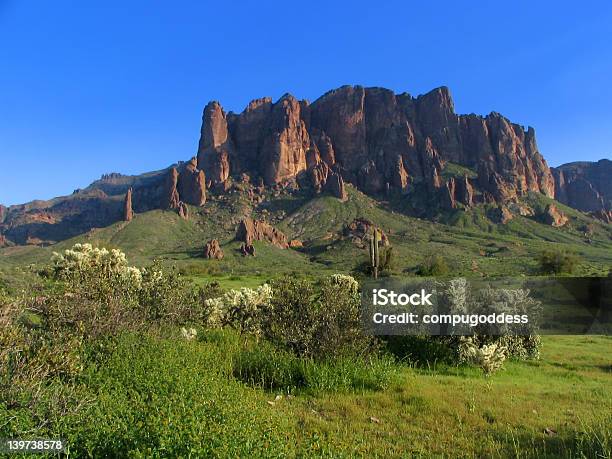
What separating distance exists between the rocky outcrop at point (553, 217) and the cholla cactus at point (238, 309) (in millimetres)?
168733

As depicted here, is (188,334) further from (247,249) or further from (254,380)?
(247,249)

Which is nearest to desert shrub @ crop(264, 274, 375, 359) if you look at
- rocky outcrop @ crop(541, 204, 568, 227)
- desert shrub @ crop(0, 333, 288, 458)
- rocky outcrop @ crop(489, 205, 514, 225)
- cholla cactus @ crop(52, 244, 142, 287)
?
desert shrub @ crop(0, 333, 288, 458)

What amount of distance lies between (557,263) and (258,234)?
84.7 m

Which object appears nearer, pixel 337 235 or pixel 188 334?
pixel 188 334

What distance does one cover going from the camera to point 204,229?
484 ft

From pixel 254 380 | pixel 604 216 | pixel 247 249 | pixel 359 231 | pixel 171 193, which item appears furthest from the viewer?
pixel 604 216

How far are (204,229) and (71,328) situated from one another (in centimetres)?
14189

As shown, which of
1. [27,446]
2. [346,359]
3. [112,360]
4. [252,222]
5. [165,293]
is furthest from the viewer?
[252,222]

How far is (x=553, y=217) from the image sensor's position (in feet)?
519

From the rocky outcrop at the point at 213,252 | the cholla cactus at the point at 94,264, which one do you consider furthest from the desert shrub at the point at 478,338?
the rocky outcrop at the point at 213,252

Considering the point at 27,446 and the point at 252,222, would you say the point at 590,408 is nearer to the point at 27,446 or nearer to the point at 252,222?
the point at 27,446

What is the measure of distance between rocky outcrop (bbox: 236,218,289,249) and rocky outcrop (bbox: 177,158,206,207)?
159 feet

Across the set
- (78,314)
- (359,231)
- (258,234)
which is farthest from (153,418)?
(359,231)

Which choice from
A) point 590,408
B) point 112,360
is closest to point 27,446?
point 112,360
